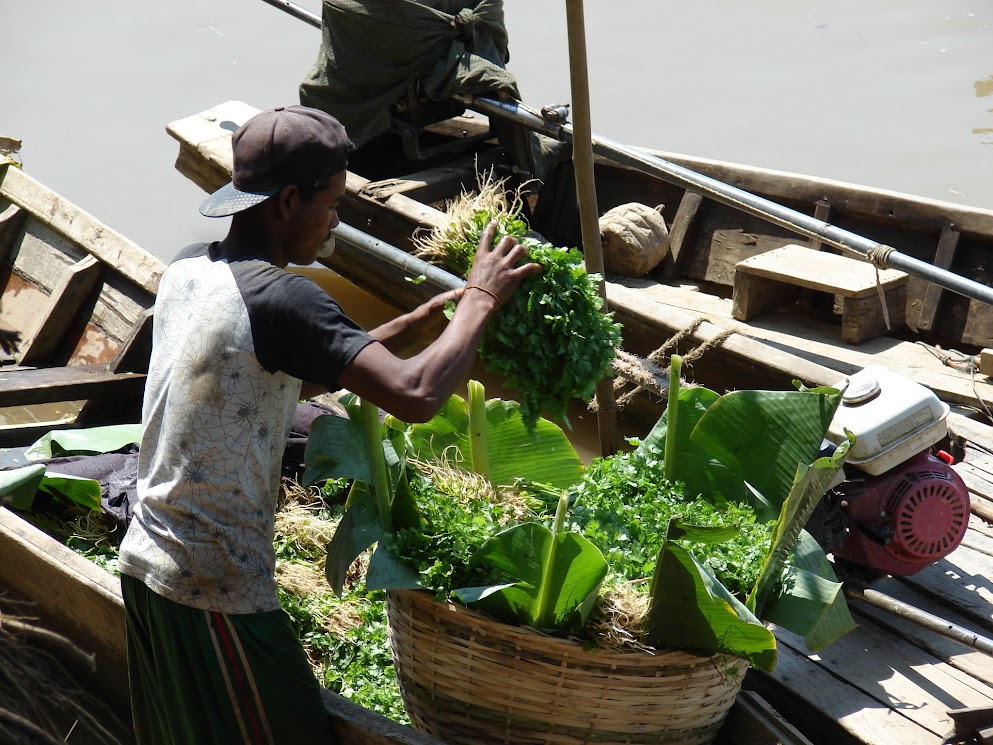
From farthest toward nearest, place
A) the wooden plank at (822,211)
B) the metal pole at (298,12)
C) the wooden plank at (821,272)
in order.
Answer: the metal pole at (298,12), the wooden plank at (822,211), the wooden plank at (821,272)

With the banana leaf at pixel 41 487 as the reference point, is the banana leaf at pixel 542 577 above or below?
above

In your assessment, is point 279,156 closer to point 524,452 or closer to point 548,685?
point 524,452

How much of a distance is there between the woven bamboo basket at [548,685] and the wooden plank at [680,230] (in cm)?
329

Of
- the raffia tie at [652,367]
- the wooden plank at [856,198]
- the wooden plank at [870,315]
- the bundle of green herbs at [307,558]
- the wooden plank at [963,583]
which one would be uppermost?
the wooden plank at [856,198]

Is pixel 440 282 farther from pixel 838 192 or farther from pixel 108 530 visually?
pixel 838 192

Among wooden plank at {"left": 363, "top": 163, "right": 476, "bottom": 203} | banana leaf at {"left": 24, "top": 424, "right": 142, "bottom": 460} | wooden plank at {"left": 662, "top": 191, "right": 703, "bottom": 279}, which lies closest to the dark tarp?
wooden plank at {"left": 363, "top": 163, "right": 476, "bottom": 203}

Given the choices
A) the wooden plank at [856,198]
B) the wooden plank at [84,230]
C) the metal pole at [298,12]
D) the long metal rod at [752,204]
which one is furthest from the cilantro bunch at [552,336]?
the metal pole at [298,12]

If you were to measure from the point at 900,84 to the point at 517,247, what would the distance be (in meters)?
8.61

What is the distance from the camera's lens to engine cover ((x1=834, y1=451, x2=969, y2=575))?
258 centimetres

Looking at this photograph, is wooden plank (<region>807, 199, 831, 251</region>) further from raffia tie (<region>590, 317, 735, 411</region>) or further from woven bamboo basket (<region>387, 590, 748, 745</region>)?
woven bamboo basket (<region>387, 590, 748, 745</region>)

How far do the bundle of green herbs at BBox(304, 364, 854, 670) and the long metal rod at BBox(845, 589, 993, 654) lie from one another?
41 cm

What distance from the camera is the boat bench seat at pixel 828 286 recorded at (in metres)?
4.21

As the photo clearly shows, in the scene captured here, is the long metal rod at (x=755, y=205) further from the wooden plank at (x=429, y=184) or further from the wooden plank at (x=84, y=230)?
the wooden plank at (x=84, y=230)

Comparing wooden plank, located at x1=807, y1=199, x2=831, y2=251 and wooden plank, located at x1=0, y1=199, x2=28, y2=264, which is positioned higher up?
wooden plank, located at x1=807, y1=199, x2=831, y2=251
